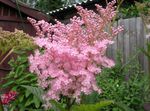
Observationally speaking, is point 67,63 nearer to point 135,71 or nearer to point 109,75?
point 109,75

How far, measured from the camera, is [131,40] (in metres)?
8.37

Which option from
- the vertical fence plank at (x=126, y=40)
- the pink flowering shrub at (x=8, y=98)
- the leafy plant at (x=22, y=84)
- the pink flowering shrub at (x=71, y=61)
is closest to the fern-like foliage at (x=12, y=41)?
the pink flowering shrub at (x=71, y=61)

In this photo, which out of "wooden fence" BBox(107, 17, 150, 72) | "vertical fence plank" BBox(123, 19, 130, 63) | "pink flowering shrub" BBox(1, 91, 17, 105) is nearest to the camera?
"pink flowering shrub" BBox(1, 91, 17, 105)

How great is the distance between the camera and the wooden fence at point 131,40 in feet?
26.2

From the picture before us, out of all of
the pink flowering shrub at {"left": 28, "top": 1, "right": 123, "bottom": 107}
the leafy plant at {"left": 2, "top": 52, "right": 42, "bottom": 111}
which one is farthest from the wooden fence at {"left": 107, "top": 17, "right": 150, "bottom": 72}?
the pink flowering shrub at {"left": 28, "top": 1, "right": 123, "bottom": 107}

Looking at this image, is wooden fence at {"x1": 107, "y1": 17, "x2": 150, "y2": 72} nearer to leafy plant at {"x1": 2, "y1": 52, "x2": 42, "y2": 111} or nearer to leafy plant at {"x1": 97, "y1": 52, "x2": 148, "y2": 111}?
leafy plant at {"x1": 97, "y1": 52, "x2": 148, "y2": 111}

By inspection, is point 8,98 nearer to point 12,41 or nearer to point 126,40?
point 12,41

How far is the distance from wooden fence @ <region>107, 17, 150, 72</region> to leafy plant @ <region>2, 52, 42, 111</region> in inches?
95.5

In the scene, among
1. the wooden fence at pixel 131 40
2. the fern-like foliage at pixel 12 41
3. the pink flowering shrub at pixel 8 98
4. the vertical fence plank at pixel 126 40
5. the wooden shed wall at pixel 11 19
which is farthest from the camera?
the wooden shed wall at pixel 11 19

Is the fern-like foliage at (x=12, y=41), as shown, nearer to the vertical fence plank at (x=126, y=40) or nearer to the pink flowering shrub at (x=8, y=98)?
the pink flowering shrub at (x=8, y=98)

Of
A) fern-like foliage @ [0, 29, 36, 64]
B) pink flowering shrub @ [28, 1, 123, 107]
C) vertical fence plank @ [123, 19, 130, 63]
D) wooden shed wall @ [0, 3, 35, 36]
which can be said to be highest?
pink flowering shrub @ [28, 1, 123, 107]

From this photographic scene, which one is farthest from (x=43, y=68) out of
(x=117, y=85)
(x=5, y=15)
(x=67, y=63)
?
(x=5, y=15)

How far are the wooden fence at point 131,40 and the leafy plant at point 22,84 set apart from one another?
243 cm

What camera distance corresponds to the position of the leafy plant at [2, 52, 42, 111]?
218 inches
